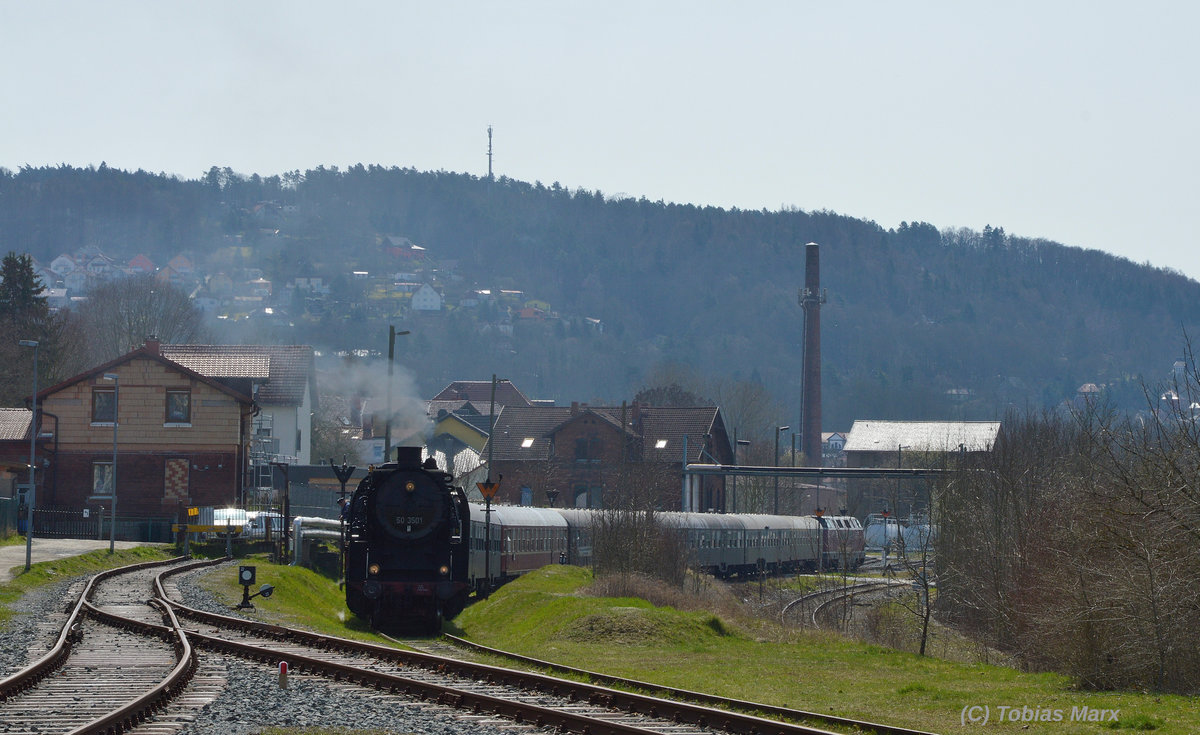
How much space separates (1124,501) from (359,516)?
1399cm

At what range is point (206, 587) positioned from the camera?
32.2 m

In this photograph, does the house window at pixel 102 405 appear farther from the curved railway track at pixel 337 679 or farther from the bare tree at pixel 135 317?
the bare tree at pixel 135 317

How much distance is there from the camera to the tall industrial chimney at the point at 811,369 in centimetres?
11050

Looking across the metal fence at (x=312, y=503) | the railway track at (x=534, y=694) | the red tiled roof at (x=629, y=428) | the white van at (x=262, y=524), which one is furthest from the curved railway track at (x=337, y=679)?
the red tiled roof at (x=629, y=428)

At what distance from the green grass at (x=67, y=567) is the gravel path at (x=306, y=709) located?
29.8 ft

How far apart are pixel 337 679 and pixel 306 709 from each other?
8.73 ft

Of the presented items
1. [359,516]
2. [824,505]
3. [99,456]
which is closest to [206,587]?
[359,516]

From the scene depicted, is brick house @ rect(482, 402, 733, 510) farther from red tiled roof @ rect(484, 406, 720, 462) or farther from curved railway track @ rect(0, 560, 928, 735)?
curved railway track @ rect(0, 560, 928, 735)

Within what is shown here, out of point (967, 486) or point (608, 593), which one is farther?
point (967, 486)

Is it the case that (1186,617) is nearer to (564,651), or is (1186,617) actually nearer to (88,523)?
(564,651)

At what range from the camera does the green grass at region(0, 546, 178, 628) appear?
2885cm

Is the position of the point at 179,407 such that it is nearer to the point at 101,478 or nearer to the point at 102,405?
the point at 102,405

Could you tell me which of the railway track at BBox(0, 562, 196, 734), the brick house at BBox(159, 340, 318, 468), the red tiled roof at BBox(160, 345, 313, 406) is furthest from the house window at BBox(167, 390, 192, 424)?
the railway track at BBox(0, 562, 196, 734)

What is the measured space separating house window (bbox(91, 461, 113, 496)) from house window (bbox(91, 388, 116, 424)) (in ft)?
6.22
